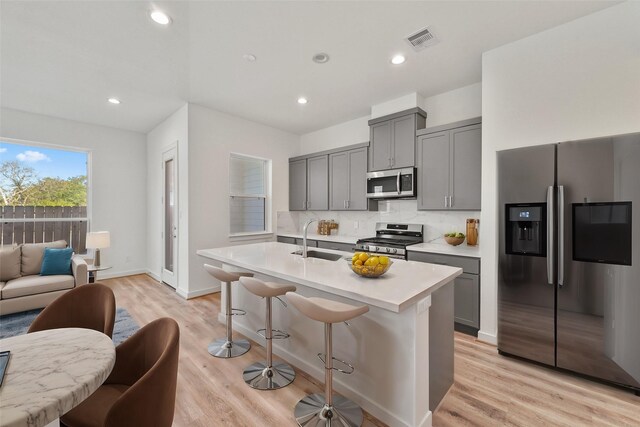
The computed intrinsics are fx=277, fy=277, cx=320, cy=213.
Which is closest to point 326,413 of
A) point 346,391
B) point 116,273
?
point 346,391

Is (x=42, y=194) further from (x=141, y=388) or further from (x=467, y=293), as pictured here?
(x=467, y=293)

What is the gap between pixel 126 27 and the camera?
2.42m

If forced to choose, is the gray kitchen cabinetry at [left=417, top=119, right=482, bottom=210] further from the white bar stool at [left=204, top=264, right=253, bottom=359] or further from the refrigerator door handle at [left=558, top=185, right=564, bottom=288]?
the white bar stool at [left=204, top=264, right=253, bottom=359]

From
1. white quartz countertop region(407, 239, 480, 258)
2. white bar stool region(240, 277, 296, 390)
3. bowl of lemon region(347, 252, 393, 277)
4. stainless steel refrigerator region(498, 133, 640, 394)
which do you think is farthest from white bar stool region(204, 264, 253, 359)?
stainless steel refrigerator region(498, 133, 640, 394)

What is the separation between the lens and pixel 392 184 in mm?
4004

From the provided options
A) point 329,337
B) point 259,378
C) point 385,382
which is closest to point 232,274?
point 259,378

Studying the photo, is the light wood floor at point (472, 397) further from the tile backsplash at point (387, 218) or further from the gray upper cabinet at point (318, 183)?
the gray upper cabinet at point (318, 183)

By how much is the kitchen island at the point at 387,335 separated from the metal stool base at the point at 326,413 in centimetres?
8

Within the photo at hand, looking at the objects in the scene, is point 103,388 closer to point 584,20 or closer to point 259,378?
point 259,378

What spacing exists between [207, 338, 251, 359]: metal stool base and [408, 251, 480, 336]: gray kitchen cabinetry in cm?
221

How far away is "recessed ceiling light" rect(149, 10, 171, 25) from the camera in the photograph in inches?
88.1

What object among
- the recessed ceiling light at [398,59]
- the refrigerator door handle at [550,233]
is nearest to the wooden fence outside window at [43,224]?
the recessed ceiling light at [398,59]

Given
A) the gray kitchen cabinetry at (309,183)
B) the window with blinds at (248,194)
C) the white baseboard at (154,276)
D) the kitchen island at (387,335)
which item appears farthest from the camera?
the white baseboard at (154,276)

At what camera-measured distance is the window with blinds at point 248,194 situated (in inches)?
191
